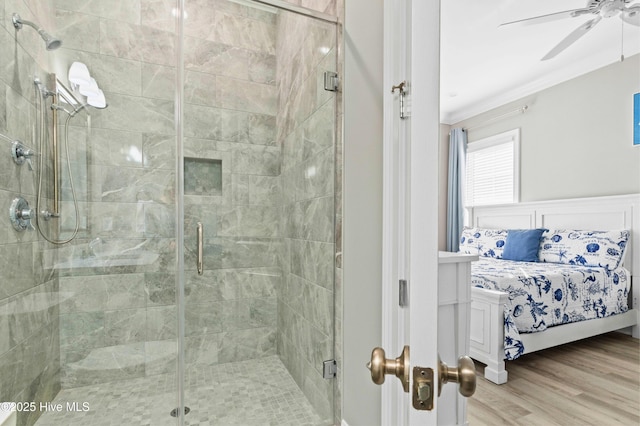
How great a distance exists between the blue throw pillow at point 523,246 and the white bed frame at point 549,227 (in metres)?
0.39

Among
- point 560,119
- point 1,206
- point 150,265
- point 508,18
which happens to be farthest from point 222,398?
Result: point 560,119

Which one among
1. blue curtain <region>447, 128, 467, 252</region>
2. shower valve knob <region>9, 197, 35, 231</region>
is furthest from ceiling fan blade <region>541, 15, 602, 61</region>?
shower valve knob <region>9, 197, 35, 231</region>

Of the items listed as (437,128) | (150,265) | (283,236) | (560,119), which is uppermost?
(560,119)

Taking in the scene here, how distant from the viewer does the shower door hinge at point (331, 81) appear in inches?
69.0

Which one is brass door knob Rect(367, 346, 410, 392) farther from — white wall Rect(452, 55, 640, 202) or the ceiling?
white wall Rect(452, 55, 640, 202)

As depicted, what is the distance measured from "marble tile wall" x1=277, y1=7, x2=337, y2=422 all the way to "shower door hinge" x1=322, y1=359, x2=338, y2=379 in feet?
0.11

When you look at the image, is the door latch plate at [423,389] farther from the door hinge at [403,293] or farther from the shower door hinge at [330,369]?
the shower door hinge at [330,369]

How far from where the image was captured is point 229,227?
2.13m

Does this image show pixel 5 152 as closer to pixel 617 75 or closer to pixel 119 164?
pixel 119 164

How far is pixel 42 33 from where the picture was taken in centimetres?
165

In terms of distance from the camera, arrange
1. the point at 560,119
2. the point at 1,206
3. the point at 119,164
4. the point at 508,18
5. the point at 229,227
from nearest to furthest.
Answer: the point at 1,206, the point at 119,164, the point at 229,227, the point at 508,18, the point at 560,119

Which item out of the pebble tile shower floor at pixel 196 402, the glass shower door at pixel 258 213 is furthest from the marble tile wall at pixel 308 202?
the pebble tile shower floor at pixel 196 402

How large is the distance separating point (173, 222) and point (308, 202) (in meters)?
0.77

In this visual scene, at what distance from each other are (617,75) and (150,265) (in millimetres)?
4534
